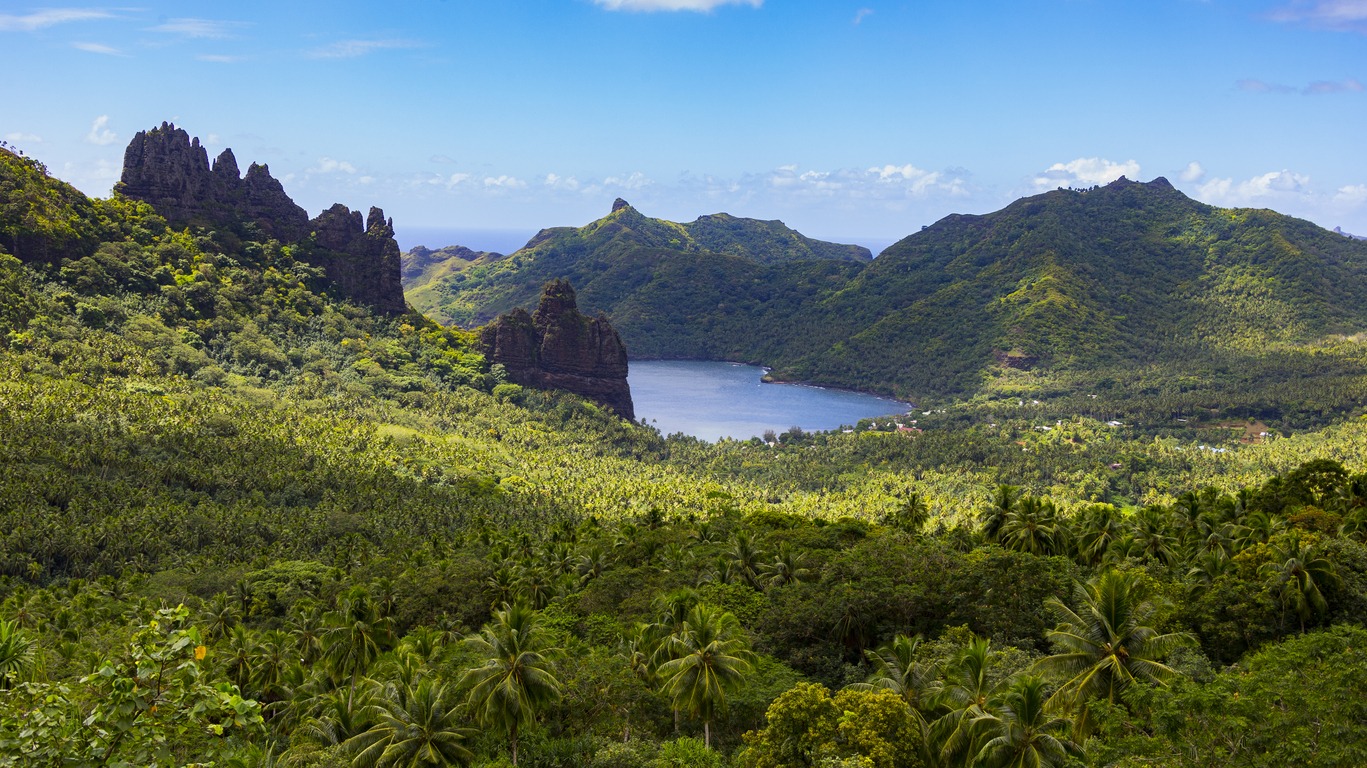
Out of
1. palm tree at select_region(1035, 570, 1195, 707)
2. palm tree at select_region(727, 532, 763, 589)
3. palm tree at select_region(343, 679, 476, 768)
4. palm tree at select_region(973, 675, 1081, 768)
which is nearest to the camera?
palm tree at select_region(973, 675, 1081, 768)

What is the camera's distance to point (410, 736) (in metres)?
32.7

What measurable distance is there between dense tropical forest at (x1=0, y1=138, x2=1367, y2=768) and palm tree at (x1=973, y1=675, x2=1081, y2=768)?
0.49 feet

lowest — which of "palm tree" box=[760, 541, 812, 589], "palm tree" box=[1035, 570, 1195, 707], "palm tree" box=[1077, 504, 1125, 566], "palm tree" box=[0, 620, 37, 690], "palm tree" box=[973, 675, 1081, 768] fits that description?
"palm tree" box=[760, 541, 812, 589]

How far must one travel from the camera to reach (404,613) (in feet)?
211

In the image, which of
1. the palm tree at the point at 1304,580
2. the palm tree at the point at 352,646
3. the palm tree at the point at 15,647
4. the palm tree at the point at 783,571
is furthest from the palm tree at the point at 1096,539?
the palm tree at the point at 15,647

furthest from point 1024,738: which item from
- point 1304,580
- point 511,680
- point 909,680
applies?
point 1304,580

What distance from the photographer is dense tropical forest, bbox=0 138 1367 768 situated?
28797 millimetres

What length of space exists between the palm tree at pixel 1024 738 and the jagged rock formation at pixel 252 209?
179872 millimetres

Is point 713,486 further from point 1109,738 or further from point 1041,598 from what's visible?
point 1109,738

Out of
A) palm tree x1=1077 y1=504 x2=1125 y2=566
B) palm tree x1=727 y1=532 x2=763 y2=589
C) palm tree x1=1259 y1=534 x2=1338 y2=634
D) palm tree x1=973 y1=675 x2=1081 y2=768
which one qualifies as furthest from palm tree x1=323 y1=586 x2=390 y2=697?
palm tree x1=1077 y1=504 x2=1125 y2=566

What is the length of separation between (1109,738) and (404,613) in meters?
50.6

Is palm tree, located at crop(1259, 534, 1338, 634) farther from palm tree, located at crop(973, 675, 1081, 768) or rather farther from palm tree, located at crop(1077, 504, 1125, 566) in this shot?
palm tree, located at crop(973, 675, 1081, 768)

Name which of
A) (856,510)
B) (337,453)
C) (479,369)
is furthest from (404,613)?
(479,369)

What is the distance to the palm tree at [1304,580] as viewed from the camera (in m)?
41.1
